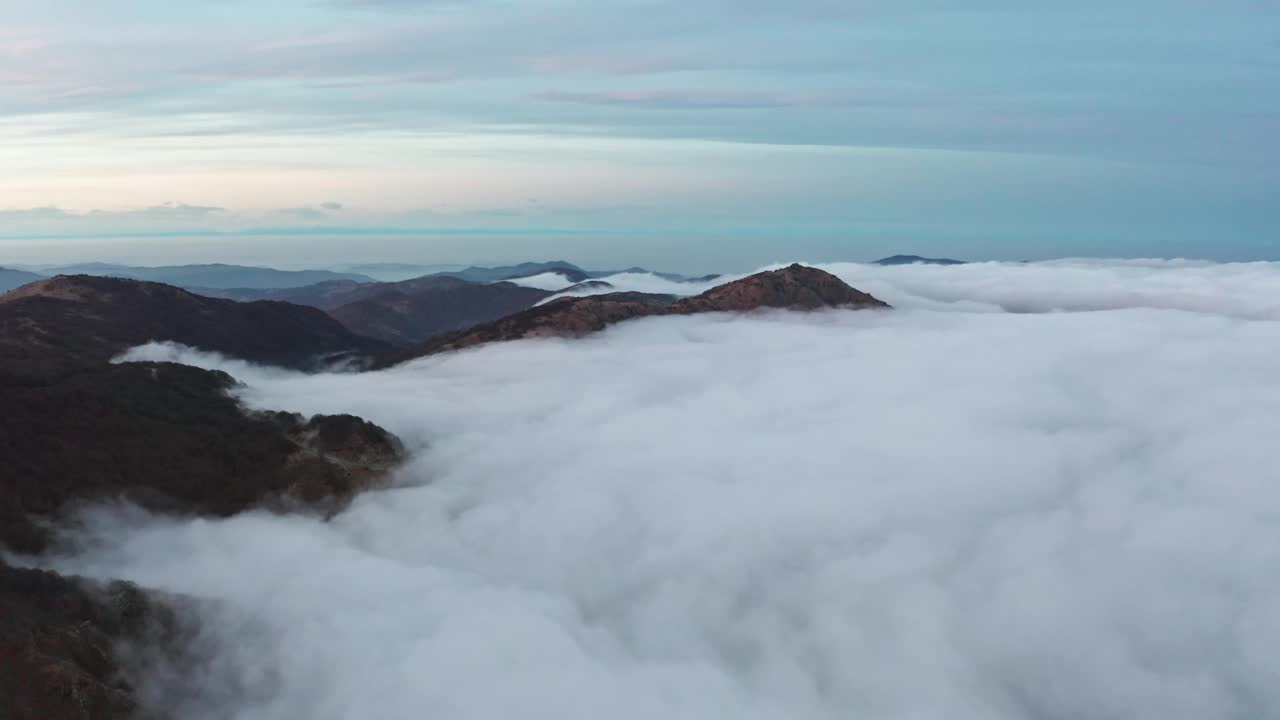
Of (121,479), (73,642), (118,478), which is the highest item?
(118,478)

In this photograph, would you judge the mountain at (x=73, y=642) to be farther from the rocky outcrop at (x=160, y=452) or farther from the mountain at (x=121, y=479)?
the rocky outcrop at (x=160, y=452)

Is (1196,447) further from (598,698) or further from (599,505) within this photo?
(598,698)

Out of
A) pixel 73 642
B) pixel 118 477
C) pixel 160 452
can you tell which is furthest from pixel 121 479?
pixel 73 642

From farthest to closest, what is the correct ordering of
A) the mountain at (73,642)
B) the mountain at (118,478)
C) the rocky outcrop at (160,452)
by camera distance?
the rocky outcrop at (160,452) < the mountain at (118,478) < the mountain at (73,642)

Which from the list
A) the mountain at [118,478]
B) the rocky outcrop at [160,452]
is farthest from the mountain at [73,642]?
the rocky outcrop at [160,452]

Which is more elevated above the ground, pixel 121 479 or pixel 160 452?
pixel 160 452

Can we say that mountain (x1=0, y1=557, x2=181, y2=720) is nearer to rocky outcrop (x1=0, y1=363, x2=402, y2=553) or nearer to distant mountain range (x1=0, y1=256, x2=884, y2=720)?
distant mountain range (x1=0, y1=256, x2=884, y2=720)

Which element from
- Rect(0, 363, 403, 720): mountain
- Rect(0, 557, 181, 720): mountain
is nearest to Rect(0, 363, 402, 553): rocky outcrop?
Rect(0, 363, 403, 720): mountain

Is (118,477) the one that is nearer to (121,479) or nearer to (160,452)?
(121,479)
